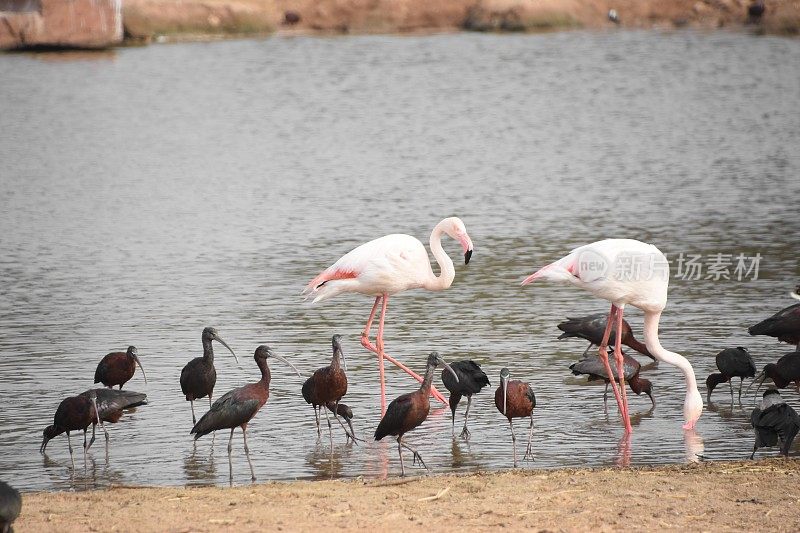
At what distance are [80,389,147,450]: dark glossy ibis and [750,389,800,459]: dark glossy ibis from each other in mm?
4269

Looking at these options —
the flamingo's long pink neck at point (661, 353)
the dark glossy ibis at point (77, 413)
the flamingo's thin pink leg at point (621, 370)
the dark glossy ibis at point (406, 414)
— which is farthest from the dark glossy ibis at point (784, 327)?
the dark glossy ibis at point (77, 413)

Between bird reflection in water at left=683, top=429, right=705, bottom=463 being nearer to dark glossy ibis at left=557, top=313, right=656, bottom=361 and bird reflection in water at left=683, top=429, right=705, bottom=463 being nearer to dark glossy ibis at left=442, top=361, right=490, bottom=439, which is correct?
dark glossy ibis at left=442, top=361, right=490, bottom=439

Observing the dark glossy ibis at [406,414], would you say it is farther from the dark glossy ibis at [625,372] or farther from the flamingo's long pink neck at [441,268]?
the flamingo's long pink neck at [441,268]

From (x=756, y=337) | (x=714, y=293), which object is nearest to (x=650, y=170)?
(x=714, y=293)

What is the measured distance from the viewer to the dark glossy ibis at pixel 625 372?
10.5 m

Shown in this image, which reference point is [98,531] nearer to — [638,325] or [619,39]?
[638,325]

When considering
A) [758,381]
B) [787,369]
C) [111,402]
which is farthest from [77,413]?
[758,381]

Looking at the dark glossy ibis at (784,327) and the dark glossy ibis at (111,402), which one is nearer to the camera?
the dark glossy ibis at (111,402)

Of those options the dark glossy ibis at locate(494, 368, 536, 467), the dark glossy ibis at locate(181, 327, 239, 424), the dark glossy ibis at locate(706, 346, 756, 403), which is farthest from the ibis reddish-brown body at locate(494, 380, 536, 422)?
the dark glossy ibis at locate(181, 327, 239, 424)

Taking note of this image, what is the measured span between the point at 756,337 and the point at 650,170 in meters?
Result: 10.0

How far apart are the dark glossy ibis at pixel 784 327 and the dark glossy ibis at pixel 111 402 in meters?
5.11

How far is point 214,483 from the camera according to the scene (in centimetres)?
870

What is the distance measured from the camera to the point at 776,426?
879 centimetres

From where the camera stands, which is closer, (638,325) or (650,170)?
(638,325)
